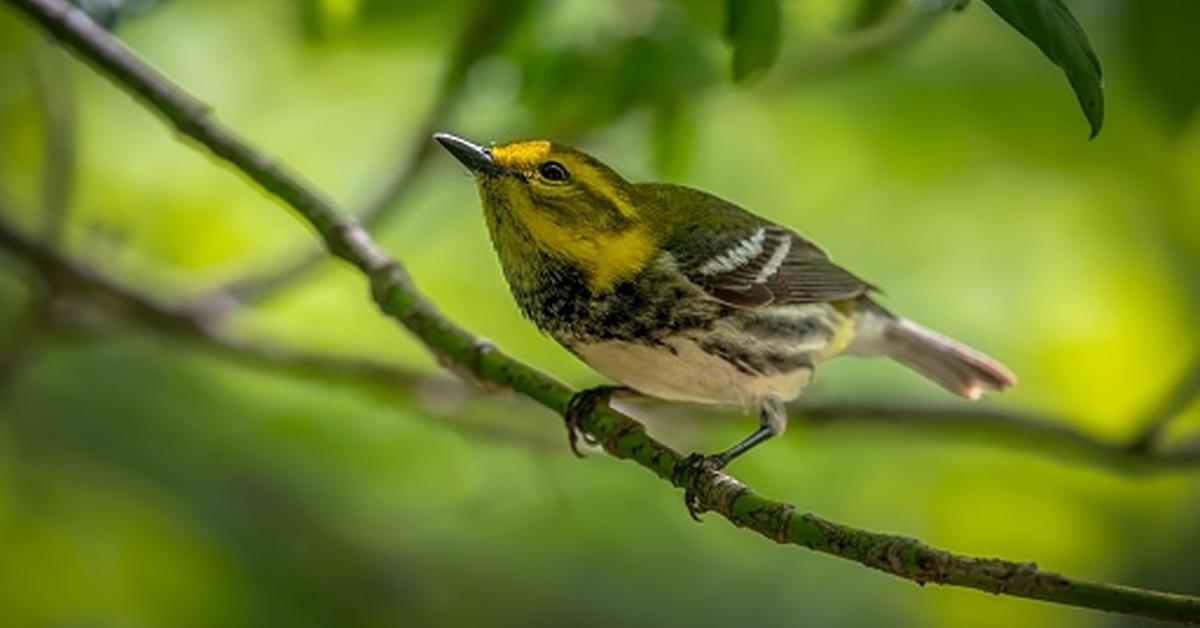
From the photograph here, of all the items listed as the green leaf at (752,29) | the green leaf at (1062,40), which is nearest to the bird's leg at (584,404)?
the green leaf at (752,29)

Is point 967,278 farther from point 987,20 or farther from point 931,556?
point 931,556

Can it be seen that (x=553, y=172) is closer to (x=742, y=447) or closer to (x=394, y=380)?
(x=742, y=447)

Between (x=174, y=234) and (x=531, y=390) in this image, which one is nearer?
(x=531, y=390)

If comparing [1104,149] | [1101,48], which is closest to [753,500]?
[1101,48]

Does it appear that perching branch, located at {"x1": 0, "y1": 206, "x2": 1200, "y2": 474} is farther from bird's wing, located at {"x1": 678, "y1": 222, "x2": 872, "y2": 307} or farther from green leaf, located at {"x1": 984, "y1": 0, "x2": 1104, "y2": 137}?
green leaf, located at {"x1": 984, "y1": 0, "x2": 1104, "y2": 137}

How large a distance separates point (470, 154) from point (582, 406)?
429 millimetres

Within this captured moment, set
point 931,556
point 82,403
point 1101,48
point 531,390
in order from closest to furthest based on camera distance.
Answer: point 931,556 < point 531,390 < point 1101,48 < point 82,403

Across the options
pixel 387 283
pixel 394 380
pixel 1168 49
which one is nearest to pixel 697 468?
pixel 387 283

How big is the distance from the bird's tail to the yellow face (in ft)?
3.43

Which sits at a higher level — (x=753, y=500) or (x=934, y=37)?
(x=934, y=37)

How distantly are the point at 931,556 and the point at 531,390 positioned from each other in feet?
2.98

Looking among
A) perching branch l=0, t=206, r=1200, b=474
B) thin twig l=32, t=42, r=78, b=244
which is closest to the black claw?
perching branch l=0, t=206, r=1200, b=474

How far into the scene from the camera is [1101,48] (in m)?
3.71

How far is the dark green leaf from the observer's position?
8.98 ft
